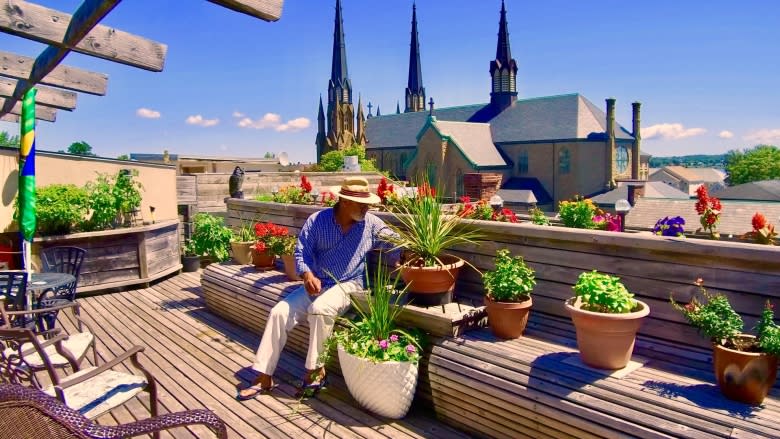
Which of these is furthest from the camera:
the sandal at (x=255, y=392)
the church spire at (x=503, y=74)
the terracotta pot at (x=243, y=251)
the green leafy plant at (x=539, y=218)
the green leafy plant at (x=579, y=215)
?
the church spire at (x=503, y=74)

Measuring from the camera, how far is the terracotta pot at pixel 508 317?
339 centimetres

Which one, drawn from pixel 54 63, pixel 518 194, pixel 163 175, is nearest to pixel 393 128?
pixel 518 194

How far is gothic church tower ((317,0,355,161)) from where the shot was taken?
181ft

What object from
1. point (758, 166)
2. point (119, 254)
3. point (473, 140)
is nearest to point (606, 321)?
point (119, 254)

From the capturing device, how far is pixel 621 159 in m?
41.2

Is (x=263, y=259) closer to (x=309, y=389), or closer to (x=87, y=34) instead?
(x=309, y=389)

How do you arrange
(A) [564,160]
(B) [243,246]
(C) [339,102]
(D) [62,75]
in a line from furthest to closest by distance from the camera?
(C) [339,102]
(A) [564,160]
(D) [62,75]
(B) [243,246]

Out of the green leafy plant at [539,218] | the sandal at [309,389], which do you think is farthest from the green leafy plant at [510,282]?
the sandal at [309,389]

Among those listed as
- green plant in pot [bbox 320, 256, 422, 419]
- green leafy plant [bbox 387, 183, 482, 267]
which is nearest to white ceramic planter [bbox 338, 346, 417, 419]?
green plant in pot [bbox 320, 256, 422, 419]

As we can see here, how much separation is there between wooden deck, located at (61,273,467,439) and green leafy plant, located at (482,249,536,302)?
35.0 inches

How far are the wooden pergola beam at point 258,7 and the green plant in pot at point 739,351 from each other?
277 cm

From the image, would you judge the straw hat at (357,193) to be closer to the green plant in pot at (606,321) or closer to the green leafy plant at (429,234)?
the green leafy plant at (429,234)

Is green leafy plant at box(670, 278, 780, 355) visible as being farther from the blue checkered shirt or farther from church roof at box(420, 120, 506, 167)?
church roof at box(420, 120, 506, 167)

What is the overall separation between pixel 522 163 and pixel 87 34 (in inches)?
1602
